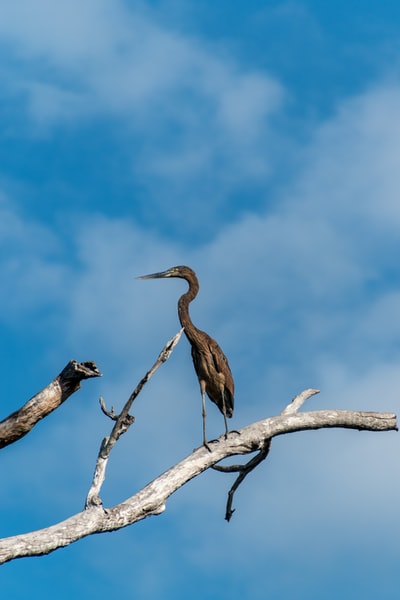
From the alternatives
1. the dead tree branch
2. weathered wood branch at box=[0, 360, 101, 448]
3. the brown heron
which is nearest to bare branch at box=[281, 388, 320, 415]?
the dead tree branch

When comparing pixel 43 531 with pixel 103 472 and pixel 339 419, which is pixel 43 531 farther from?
pixel 339 419

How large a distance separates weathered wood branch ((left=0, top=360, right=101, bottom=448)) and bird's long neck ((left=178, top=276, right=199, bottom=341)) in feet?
11.2

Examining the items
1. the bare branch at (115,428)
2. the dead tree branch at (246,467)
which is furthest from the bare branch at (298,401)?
the bare branch at (115,428)

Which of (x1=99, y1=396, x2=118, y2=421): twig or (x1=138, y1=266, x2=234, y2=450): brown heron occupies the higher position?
(x1=138, y1=266, x2=234, y2=450): brown heron

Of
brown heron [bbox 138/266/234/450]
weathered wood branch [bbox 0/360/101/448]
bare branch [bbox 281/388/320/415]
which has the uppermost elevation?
brown heron [bbox 138/266/234/450]

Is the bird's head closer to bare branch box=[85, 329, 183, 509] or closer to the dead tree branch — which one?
the dead tree branch

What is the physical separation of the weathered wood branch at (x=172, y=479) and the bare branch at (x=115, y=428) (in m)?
0.15

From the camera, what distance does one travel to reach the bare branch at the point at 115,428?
372 inches

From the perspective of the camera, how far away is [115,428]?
376 inches

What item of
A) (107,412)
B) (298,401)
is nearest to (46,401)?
(107,412)

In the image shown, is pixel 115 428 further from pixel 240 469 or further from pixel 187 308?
pixel 187 308

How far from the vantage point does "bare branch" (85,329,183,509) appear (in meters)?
9.45

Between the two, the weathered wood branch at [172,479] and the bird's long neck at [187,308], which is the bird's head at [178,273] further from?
the weathered wood branch at [172,479]

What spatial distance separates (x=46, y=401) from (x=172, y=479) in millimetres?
1608
